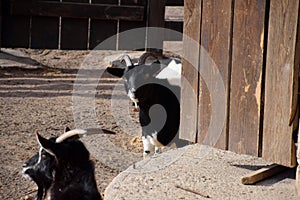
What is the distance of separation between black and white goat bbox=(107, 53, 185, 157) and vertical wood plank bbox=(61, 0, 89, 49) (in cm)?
436

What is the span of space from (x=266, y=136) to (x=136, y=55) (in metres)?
7.53

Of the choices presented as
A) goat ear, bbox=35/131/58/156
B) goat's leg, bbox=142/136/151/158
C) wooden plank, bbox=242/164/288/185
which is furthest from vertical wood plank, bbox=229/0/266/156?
goat's leg, bbox=142/136/151/158

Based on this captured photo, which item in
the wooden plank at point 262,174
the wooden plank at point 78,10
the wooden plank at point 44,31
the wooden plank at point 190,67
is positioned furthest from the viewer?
the wooden plank at point 44,31

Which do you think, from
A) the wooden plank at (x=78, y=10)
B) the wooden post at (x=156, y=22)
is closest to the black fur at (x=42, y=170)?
the wooden post at (x=156, y=22)

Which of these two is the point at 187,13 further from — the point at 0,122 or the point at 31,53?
the point at 31,53

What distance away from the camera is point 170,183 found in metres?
5.16

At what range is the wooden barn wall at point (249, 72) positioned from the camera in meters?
4.76

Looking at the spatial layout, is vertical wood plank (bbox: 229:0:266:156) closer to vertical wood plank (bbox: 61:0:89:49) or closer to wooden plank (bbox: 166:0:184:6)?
wooden plank (bbox: 166:0:184:6)

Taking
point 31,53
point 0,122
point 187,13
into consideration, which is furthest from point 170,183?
point 31,53

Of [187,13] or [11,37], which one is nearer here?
[187,13]

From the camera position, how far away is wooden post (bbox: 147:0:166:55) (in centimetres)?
1199

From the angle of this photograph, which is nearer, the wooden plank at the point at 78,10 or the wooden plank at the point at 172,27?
the wooden plank at the point at 78,10

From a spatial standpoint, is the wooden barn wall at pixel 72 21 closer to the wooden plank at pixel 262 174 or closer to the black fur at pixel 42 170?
the black fur at pixel 42 170

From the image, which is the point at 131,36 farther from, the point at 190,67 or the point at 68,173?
the point at 68,173
